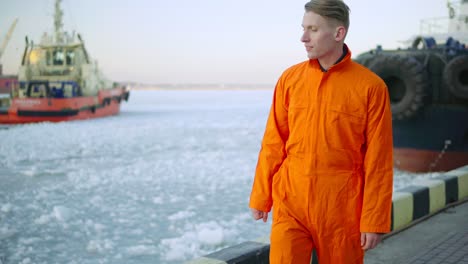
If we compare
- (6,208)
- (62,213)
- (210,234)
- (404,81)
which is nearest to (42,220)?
(62,213)

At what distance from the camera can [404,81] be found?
33.6ft

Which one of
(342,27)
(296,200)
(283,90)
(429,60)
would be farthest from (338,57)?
(429,60)

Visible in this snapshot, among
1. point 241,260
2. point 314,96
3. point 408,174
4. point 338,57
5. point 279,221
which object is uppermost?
point 338,57

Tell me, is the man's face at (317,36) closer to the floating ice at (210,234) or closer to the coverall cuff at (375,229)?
the coverall cuff at (375,229)

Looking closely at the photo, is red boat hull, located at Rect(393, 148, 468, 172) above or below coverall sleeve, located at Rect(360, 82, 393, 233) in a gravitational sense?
below

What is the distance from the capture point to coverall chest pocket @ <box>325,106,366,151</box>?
1988 mm

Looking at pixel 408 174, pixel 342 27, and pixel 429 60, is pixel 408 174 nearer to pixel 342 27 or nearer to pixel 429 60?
pixel 429 60

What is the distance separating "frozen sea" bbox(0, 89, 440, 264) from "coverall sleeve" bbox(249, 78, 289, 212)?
333 centimetres

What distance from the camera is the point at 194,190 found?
888 centimetres

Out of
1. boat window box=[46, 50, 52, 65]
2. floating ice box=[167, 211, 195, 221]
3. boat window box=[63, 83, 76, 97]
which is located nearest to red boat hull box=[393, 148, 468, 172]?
Answer: floating ice box=[167, 211, 195, 221]

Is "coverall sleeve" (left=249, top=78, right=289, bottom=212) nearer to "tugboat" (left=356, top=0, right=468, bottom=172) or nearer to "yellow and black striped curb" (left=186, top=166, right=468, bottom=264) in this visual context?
"yellow and black striped curb" (left=186, top=166, right=468, bottom=264)

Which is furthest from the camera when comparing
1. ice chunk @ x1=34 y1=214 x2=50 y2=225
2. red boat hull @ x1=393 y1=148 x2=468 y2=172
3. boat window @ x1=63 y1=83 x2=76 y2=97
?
boat window @ x1=63 y1=83 x2=76 y2=97

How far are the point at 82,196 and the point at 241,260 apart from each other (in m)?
5.94

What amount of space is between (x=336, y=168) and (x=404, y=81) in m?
8.94
